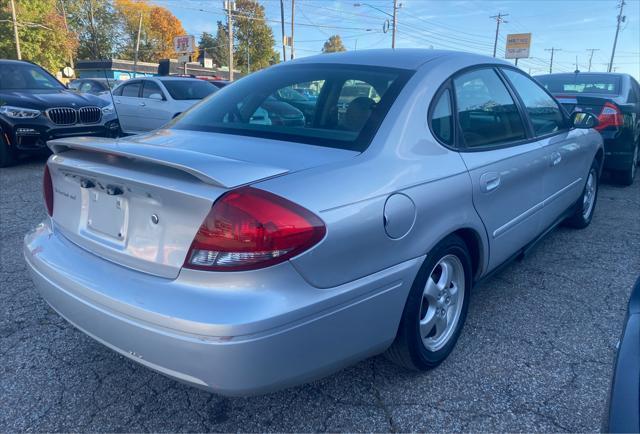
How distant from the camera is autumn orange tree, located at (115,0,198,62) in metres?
65.9

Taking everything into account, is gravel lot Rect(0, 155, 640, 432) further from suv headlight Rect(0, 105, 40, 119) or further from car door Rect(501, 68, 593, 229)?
suv headlight Rect(0, 105, 40, 119)

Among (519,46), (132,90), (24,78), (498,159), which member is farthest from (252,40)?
(498,159)

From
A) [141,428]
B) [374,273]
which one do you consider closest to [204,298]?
[374,273]

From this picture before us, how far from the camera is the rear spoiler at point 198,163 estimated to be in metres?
1.63

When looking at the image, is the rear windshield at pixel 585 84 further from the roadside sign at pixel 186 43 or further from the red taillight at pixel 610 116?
the roadside sign at pixel 186 43

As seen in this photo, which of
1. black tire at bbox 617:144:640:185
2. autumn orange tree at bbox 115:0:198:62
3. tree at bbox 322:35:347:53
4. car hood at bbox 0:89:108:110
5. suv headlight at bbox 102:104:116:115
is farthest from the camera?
tree at bbox 322:35:347:53

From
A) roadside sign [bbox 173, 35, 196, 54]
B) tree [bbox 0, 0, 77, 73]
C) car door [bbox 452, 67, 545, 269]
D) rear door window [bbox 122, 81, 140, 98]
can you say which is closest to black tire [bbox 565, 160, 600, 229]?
car door [bbox 452, 67, 545, 269]

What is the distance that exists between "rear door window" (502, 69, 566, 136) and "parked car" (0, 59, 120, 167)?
21.1 feet

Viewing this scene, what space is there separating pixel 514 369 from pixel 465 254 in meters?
0.62

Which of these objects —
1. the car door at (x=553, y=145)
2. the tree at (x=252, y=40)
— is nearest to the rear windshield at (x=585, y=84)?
the car door at (x=553, y=145)

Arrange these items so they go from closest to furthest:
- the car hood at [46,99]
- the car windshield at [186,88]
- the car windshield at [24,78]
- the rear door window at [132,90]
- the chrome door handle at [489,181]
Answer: the chrome door handle at [489,181] → the car hood at [46,99] → the car windshield at [24,78] → the car windshield at [186,88] → the rear door window at [132,90]

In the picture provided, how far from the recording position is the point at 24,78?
7938 millimetres

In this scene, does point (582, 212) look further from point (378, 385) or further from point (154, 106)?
point (154, 106)

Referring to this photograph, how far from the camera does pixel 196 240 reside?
1666 mm
